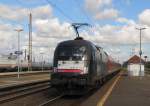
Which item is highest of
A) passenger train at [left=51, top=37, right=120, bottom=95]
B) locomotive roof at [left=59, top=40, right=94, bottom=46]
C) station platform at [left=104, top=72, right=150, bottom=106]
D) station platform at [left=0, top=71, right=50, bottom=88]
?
locomotive roof at [left=59, top=40, right=94, bottom=46]

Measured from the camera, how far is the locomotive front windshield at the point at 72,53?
22.2 metres

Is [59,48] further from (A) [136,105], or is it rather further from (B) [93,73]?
(A) [136,105]

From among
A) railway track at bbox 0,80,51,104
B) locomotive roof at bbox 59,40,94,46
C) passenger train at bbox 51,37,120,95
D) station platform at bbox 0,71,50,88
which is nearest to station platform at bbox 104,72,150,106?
passenger train at bbox 51,37,120,95

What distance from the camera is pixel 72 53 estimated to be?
879 inches

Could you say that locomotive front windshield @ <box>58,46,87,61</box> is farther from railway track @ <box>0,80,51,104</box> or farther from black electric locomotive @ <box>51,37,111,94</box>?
railway track @ <box>0,80,51,104</box>

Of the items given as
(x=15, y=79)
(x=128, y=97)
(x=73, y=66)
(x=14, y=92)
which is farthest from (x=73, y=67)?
(x=15, y=79)

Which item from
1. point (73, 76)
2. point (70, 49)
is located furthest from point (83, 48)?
point (73, 76)

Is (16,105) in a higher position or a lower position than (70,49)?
lower

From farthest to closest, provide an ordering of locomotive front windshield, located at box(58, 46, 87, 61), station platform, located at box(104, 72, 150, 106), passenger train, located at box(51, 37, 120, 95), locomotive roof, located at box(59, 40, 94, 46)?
locomotive roof, located at box(59, 40, 94, 46)
locomotive front windshield, located at box(58, 46, 87, 61)
passenger train, located at box(51, 37, 120, 95)
station platform, located at box(104, 72, 150, 106)

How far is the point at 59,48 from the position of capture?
22.6 meters

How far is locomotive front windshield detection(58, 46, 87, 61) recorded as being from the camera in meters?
22.2

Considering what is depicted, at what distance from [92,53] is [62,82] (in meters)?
3.24

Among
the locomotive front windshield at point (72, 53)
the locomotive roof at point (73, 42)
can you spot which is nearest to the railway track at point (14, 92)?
the locomotive front windshield at point (72, 53)

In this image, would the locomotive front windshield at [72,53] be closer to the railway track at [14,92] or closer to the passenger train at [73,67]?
the passenger train at [73,67]
